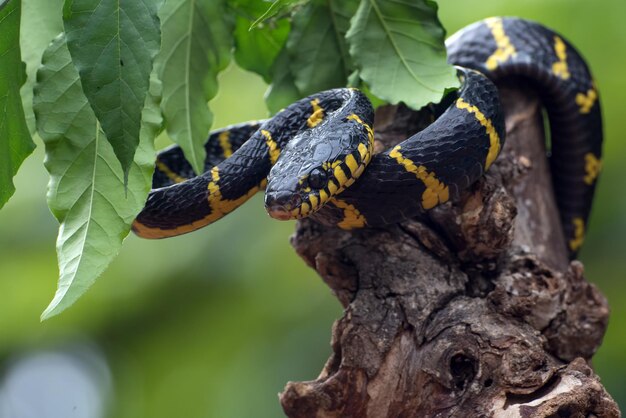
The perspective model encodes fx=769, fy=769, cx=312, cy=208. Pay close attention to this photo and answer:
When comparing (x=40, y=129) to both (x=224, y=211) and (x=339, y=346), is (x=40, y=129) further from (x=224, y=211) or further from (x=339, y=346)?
(x=339, y=346)

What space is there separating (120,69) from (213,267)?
327 cm

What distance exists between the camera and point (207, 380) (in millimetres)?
4871

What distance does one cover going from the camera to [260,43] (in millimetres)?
2785

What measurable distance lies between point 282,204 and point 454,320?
68cm

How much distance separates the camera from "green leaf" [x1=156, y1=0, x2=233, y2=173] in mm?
2426

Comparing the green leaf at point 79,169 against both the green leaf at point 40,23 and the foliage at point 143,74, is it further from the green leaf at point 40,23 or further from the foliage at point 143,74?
the green leaf at point 40,23

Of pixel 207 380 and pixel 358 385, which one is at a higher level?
pixel 358 385

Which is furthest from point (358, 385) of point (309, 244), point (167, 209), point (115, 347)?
point (115, 347)

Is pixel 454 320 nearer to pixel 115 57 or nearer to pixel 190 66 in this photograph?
pixel 190 66

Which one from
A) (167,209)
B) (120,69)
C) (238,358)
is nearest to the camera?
(120,69)

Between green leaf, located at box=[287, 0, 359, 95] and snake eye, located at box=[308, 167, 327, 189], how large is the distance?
54 centimetres

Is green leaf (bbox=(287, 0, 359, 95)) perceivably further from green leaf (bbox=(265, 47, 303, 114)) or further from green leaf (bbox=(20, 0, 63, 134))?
green leaf (bbox=(20, 0, 63, 134))

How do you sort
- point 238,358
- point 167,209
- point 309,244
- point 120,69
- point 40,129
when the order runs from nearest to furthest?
point 120,69
point 40,129
point 167,209
point 309,244
point 238,358

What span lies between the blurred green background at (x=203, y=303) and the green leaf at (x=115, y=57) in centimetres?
308
